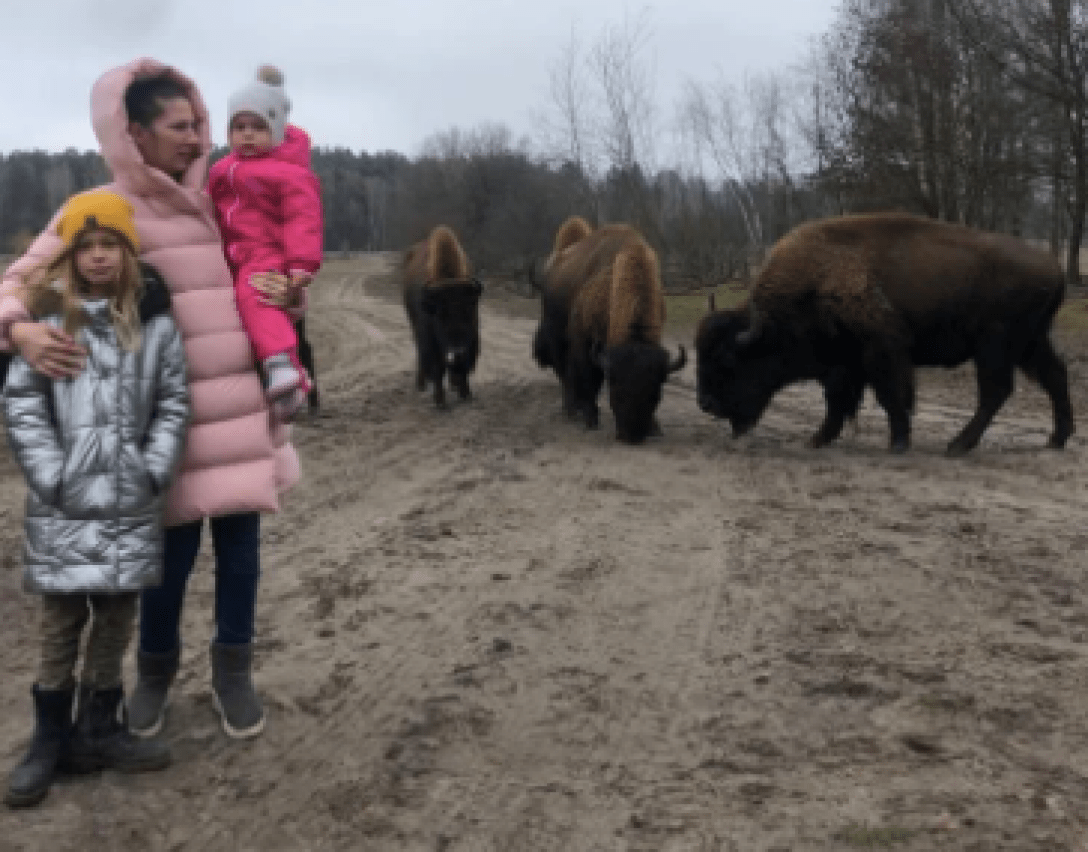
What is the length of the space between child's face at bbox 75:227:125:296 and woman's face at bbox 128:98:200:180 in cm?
36

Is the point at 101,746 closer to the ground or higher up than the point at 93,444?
closer to the ground

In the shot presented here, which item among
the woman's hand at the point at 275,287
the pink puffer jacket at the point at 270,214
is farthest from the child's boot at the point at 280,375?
the pink puffer jacket at the point at 270,214

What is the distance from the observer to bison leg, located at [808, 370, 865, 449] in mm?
8484

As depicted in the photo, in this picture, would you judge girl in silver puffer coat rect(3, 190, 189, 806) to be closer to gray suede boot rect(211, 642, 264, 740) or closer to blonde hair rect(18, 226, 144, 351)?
blonde hair rect(18, 226, 144, 351)

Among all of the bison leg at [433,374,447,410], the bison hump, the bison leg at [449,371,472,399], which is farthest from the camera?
the bison leg at [449,371,472,399]

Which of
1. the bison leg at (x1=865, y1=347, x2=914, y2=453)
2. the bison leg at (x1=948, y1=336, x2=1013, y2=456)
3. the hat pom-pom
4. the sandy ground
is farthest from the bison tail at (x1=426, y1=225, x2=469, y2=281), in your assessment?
the hat pom-pom

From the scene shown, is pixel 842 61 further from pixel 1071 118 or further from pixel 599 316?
pixel 599 316

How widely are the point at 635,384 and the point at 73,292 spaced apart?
6049 mm

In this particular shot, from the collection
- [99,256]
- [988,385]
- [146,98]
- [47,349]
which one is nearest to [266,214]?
[146,98]

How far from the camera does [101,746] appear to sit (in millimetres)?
3109

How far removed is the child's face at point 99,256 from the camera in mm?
2881

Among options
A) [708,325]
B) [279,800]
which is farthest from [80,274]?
[708,325]

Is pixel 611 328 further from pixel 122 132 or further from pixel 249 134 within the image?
pixel 122 132

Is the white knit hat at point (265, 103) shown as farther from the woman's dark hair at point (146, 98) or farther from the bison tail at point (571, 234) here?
the bison tail at point (571, 234)
